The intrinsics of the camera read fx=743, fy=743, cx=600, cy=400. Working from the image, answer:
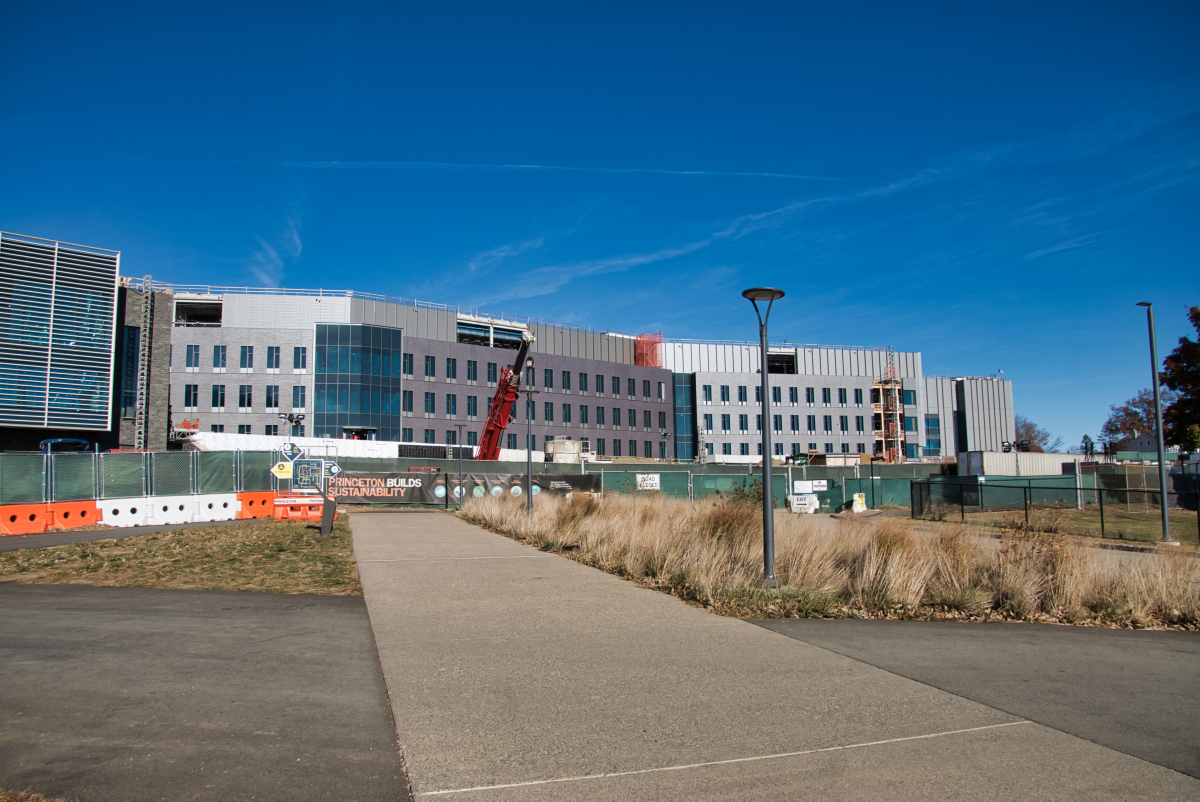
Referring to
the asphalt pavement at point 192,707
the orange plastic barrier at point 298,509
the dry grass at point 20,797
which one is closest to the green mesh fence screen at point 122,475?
the orange plastic barrier at point 298,509

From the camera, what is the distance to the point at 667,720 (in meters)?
5.41

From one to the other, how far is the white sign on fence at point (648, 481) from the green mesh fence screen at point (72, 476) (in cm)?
2176

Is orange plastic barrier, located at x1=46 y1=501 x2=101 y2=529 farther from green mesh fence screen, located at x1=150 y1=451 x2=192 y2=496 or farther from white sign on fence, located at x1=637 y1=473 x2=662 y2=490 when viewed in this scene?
white sign on fence, located at x1=637 y1=473 x2=662 y2=490

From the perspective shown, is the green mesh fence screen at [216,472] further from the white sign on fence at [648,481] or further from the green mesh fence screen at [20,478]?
the white sign on fence at [648,481]

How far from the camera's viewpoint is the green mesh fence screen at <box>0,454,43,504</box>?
2228cm

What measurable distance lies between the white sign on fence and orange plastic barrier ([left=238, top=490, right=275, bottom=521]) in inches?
637

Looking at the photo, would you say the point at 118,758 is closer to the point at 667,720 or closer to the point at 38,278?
the point at 667,720

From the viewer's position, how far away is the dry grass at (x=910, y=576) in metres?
9.69

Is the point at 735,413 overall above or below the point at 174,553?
above

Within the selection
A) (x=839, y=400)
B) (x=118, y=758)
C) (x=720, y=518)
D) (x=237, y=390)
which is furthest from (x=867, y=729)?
(x=839, y=400)

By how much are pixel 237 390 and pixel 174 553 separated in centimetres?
5471

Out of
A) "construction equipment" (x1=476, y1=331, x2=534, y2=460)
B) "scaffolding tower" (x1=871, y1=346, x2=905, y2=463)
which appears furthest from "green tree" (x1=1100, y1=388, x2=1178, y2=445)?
"construction equipment" (x1=476, y1=331, x2=534, y2=460)

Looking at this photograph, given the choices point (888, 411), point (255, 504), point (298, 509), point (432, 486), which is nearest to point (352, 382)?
point (432, 486)

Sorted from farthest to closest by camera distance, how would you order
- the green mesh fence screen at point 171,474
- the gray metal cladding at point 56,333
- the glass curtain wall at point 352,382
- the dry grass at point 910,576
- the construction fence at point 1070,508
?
1. the glass curtain wall at point 352,382
2. the gray metal cladding at point 56,333
3. the green mesh fence screen at point 171,474
4. the construction fence at point 1070,508
5. the dry grass at point 910,576
